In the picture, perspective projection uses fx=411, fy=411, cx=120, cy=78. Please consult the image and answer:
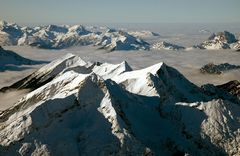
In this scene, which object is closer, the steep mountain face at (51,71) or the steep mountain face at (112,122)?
the steep mountain face at (112,122)

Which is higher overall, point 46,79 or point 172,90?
point 172,90

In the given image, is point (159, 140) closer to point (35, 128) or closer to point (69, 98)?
point (69, 98)

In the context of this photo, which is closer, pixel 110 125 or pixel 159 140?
pixel 110 125

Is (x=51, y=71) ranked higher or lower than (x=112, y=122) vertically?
lower

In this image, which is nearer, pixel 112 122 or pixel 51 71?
pixel 112 122

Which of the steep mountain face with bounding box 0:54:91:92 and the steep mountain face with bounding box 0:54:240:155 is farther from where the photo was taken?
the steep mountain face with bounding box 0:54:91:92

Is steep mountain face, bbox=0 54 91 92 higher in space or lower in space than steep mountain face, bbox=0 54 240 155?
lower

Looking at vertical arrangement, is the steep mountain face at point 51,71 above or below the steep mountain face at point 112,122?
below

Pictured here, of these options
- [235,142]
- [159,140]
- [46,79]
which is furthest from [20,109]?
[46,79]
